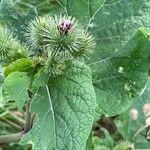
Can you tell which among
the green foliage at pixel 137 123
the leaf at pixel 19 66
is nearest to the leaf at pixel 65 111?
the leaf at pixel 19 66

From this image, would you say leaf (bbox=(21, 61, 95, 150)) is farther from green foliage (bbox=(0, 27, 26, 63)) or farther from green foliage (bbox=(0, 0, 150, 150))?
green foliage (bbox=(0, 27, 26, 63))

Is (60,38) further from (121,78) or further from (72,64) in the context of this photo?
(121,78)

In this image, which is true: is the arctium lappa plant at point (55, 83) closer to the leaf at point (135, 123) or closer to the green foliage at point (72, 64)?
the green foliage at point (72, 64)

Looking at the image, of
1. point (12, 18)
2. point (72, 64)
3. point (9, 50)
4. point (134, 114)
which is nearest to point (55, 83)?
point (72, 64)

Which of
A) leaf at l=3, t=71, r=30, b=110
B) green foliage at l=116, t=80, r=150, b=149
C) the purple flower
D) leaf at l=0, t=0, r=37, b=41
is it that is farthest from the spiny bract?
green foliage at l=116, t=80, r=150, b=149

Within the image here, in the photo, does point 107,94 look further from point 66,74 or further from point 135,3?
point 135,3

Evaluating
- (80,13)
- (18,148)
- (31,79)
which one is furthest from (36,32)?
(18,148)
